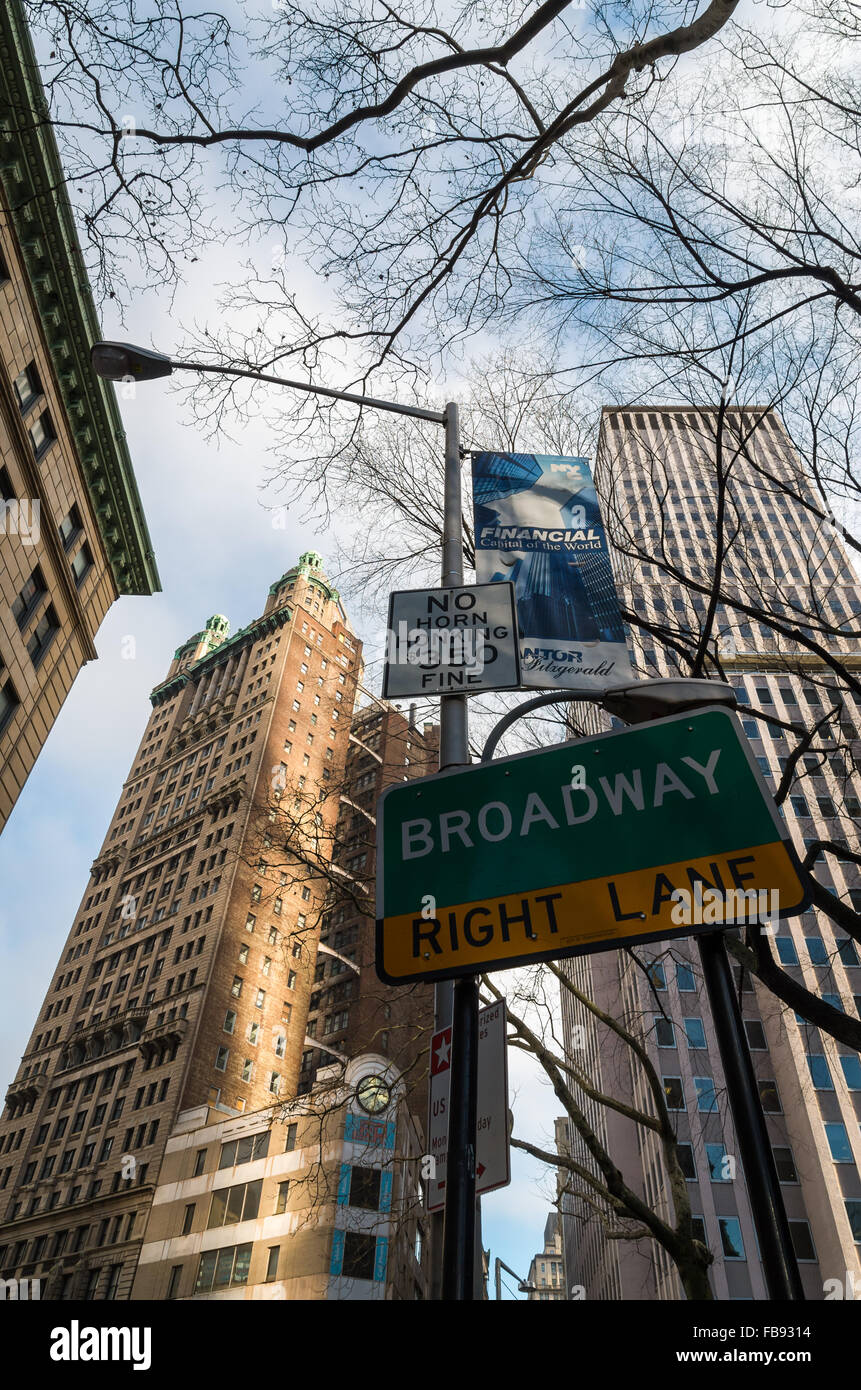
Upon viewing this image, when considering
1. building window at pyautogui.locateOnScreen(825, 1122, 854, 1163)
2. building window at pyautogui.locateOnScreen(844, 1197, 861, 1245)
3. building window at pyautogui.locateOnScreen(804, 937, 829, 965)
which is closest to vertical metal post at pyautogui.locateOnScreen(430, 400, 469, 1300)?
building window at pyautogui.locateOnScreen(844, 1197, 861, 1245)

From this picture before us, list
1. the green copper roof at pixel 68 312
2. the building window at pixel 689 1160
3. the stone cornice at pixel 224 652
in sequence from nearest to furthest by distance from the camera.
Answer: the green copper roof at pixel 68 312 → the building window at pixel 689 1160 → the stone cornice at pixel 224 652

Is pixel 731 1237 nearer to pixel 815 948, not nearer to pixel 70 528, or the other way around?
pixel 815 948

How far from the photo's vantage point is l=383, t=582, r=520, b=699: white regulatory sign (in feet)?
13.5

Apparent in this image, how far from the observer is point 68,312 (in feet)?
91.3

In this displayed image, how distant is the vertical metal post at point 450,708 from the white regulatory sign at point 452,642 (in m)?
0.15

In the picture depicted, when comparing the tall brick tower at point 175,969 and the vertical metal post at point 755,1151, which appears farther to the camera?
the tall brick tower at point 175,969

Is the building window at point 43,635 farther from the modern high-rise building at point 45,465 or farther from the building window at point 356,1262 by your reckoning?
the building window at point 356,1262

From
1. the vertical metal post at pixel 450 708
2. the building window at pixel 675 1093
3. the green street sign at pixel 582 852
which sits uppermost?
the building window at pixel 675 1093

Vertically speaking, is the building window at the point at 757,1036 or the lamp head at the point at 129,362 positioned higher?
the building window at the point at 757,1036

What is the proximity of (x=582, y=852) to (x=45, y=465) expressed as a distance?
100 ft

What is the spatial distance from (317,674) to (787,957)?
54.3 m

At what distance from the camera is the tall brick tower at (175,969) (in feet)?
193

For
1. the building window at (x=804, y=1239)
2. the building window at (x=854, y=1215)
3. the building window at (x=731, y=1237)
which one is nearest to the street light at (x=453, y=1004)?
the building window at (x=731, y=1237)

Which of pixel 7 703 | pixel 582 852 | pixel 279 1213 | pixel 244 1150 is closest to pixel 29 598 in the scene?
pixel 7 703
